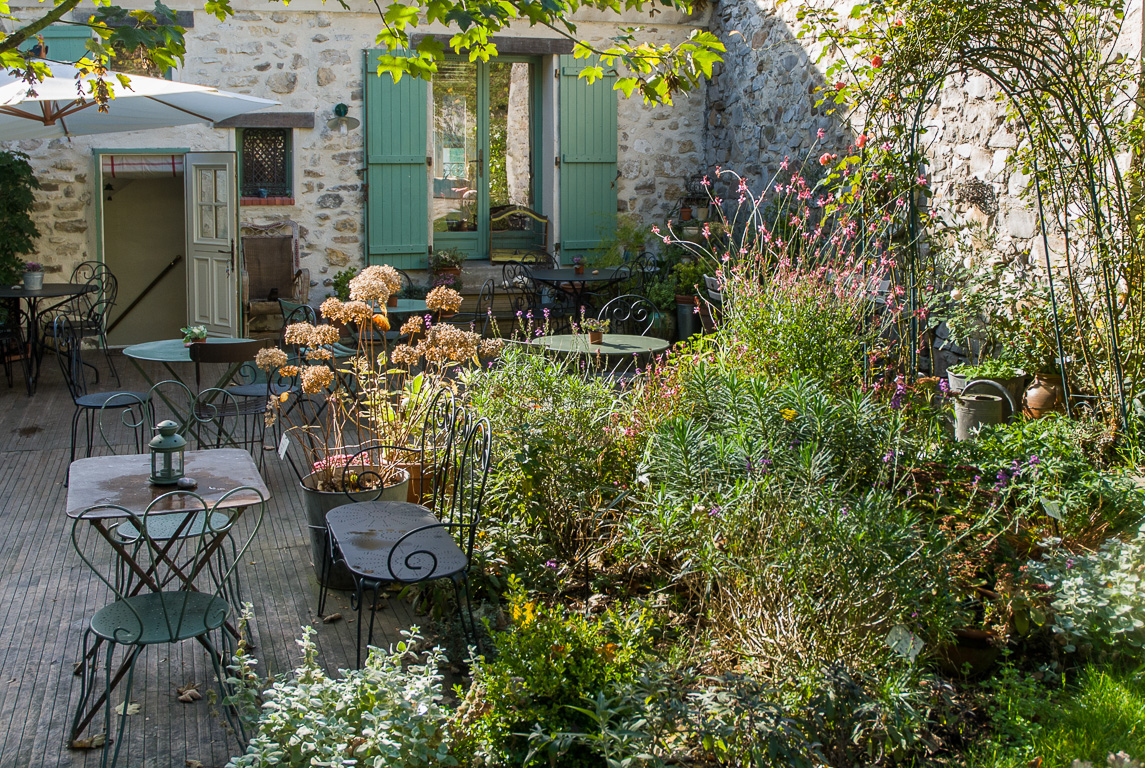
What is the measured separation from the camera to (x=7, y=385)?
7.17 m

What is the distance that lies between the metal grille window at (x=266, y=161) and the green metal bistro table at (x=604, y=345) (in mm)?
4457

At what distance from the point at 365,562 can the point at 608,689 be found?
0.96 meters

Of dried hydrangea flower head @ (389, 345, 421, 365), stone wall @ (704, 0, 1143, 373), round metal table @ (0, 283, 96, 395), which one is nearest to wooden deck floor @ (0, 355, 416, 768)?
dried hydrangea flower head @ (389, 345, 421, 365)

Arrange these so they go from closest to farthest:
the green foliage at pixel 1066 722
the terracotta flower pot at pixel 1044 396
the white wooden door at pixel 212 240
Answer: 1. the green foliage at pixel 1066 722
2. the terracotta flower pot at pixel 1044 396
3. the white wooden door at pixel 212 240

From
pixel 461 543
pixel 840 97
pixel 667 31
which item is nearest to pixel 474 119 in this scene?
pixel 667 31

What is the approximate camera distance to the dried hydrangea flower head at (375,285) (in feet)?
12.4

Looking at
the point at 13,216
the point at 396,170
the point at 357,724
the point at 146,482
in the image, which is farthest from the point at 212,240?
the point at 357,724

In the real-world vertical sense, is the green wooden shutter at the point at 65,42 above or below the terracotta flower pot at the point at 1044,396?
above

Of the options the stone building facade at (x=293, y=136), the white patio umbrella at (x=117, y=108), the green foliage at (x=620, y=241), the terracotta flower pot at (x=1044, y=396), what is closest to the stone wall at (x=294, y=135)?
the stone building facade at (x=293, y=136)

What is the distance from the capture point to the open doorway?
29.7 feet

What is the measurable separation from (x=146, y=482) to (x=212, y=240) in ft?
18.1

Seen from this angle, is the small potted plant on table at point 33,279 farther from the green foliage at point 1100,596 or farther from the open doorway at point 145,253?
the green foliage at point 1100,596

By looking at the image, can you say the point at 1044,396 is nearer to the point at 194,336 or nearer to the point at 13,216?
the point at 194,336

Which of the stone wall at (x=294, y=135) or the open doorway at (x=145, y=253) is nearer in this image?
the stone wall at (x=294, y=135)
